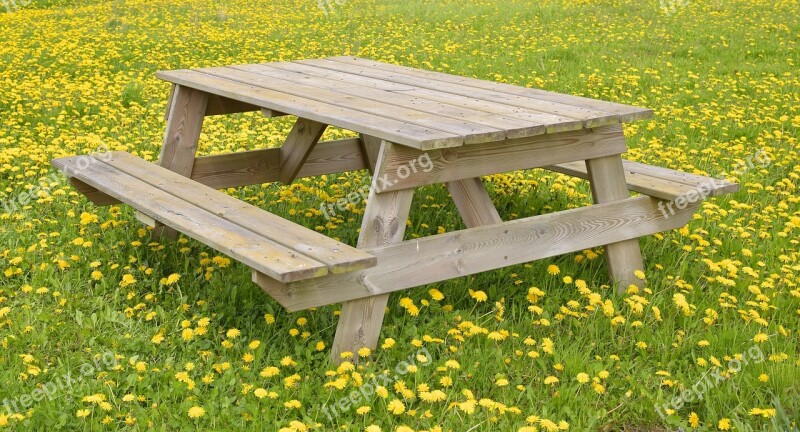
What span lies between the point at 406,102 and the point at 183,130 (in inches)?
51.9

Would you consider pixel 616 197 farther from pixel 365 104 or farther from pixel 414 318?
pixel 365 104

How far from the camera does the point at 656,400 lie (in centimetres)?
292

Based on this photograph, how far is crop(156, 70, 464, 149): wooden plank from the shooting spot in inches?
116

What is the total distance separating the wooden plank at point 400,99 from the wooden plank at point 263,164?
1.40ft

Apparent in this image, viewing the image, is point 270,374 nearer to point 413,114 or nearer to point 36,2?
point 413,114

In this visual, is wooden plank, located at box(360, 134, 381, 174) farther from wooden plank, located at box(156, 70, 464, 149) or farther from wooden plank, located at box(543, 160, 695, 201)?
wooden plank, located at box(543, 160, 695, 201)

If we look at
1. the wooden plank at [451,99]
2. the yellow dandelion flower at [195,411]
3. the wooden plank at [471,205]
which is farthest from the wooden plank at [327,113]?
the yellow dandelion flower at [195,411]

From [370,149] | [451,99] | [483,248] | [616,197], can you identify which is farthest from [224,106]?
[616,197]

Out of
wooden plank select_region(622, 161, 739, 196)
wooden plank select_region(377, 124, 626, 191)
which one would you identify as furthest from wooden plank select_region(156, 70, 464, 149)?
wooden plank select_region(622, 161, 739, 196)

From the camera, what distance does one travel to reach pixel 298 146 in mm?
4559

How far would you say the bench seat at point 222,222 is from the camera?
2.69m

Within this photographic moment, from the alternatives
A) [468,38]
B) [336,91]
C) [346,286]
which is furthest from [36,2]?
[346,286]

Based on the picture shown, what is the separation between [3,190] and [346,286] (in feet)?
9.11

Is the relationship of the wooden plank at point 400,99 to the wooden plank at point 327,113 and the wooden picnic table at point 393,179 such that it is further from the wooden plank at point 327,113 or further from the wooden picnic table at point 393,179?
the wooden plank at point 327,113
